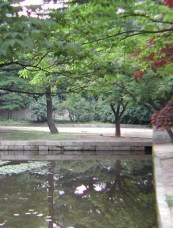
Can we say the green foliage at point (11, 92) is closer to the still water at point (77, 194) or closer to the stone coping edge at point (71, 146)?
the stone coping edge at point (71, 146)

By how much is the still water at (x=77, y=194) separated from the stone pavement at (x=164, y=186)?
0.73 meters

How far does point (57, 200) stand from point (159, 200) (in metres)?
3.94

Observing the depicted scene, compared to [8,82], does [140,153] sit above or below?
below

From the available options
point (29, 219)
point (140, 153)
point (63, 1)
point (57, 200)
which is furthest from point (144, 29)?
point (140, 153)

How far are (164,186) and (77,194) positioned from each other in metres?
3.21

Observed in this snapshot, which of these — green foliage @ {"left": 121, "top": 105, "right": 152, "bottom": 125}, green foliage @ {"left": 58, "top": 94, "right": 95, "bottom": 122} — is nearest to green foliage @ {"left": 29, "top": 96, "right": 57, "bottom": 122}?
green foliage @ {"left": 58, "top": 94, "right": 95, "bottom": 122}

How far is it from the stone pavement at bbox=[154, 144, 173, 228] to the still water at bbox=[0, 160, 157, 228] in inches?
28.7

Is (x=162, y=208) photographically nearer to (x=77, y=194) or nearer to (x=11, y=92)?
(x=77, y=194)

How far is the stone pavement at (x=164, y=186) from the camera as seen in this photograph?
235 inches

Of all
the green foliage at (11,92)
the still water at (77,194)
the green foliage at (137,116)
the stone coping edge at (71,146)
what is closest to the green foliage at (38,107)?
the green foliage at (11,92)

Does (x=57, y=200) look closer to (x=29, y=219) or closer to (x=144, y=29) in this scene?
(x=29, y=219)

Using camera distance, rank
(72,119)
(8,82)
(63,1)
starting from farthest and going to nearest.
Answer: (72,119) < (8,82) < (63,1)

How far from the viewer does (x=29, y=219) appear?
28.2 ft

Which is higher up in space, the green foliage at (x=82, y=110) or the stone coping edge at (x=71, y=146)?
the green foliage at (x=82, y=110)
